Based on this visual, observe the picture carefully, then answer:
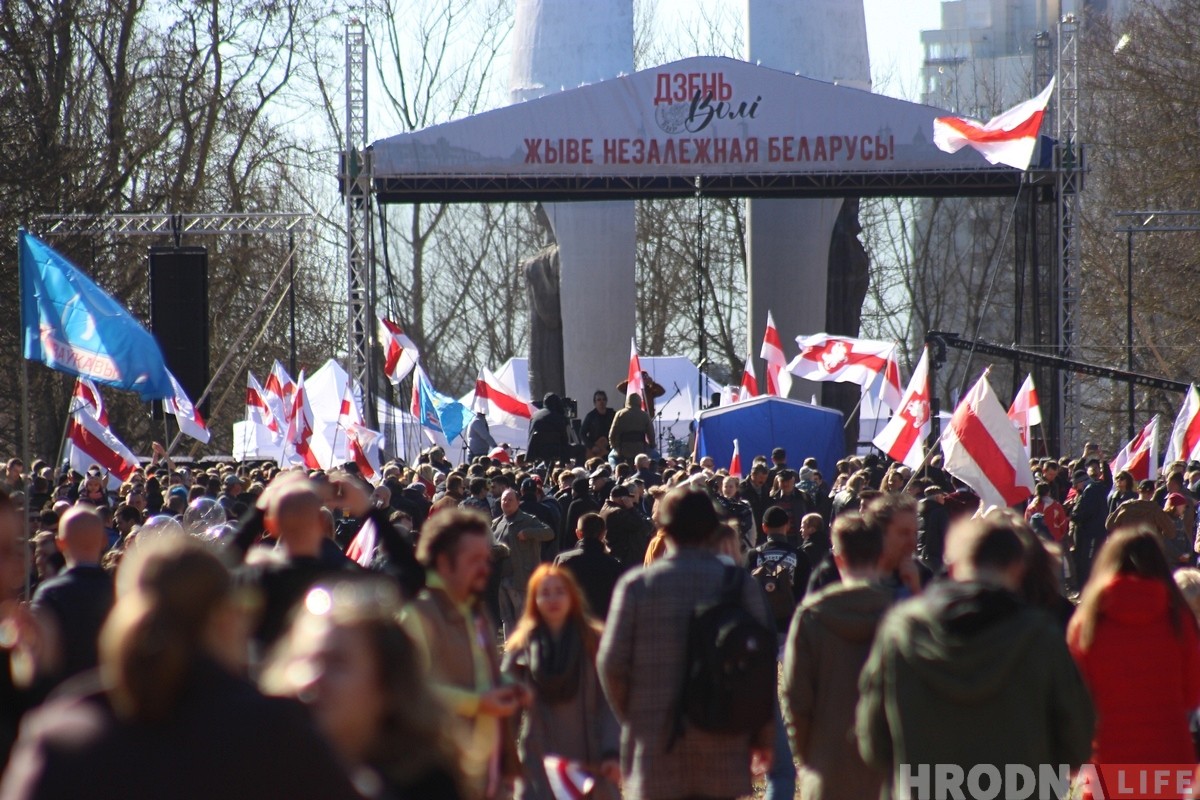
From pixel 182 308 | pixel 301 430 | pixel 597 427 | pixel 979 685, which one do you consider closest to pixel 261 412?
pixel 182 308

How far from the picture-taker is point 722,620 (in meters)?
5.65

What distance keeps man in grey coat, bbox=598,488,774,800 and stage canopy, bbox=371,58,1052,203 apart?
65.8 ft

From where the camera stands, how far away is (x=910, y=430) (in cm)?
1861

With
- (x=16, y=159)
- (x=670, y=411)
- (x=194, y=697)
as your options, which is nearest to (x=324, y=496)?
(x=194, y=697)

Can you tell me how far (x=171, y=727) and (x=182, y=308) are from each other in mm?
23260

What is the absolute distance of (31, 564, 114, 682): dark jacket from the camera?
5453 mm

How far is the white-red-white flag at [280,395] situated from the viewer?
2364 centimetres

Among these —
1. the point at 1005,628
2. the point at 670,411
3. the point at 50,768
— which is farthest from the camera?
the point at 670,411

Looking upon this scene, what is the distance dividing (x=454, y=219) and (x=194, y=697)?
5404 centimetres

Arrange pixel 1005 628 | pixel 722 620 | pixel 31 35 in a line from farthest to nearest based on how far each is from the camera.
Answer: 1. pixel 31 35
2. pixel 722 620
3. pixel 1005 628

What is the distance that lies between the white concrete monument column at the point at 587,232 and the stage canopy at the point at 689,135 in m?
6.33

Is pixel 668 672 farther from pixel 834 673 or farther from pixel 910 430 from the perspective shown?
pixel 910 430

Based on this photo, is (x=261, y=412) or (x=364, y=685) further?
(x=261, y=412)

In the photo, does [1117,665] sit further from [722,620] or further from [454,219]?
[454,219]
